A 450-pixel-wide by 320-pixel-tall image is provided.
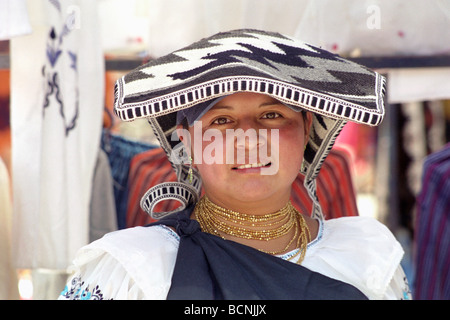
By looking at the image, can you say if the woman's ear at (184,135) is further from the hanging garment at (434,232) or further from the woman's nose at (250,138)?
the hanging garment at (434,232)

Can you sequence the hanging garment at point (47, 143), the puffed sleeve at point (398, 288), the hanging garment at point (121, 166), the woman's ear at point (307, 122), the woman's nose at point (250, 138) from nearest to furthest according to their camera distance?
the woman's nose at point (250, 138)
the puffed sleeve at point (398, 288)
the woman's ear at point (307, 122)
the hanging garment at point (47, 143)
the hanging garment at point (121, 166)

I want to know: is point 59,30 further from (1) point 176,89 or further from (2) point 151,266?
(2) point 151,266

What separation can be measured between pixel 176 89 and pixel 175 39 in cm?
101

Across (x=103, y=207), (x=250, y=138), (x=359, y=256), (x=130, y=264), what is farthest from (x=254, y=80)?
(x=103, y=207)

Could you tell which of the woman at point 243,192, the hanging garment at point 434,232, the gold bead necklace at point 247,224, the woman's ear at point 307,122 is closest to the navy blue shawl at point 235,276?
the woman at point 243,192

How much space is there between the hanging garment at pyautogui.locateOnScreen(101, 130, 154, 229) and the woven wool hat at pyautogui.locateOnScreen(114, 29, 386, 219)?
1030mm

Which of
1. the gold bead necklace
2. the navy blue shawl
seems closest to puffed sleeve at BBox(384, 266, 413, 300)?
the navy blue shawl

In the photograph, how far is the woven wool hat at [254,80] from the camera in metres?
1.57

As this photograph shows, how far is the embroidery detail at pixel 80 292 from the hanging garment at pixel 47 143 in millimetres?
652

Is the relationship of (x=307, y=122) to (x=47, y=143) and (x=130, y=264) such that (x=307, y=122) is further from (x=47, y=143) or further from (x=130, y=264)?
(x=47, y=143)

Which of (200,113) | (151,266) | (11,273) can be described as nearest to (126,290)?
(151,266)

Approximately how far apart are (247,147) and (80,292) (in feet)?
1.97

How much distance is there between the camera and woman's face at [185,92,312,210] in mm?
1733

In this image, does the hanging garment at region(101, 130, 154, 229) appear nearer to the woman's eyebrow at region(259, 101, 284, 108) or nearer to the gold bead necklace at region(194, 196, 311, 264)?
the gold bead necklace at region(194, 196, 311, 264)
